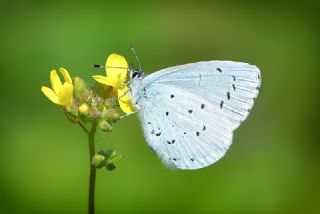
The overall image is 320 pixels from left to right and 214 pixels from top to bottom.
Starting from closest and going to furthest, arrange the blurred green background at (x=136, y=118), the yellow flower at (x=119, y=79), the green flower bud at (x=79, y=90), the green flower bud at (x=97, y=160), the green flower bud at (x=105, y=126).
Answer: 1. the green flower bud at (x=97, y=160)
2. the green flower bud at (x=105, y=126)
3. the green flower bud at (x=79, y=90)
4. the yellow flower at (x=119, y=79)
5. the blurred green background at (x=136, y=118)

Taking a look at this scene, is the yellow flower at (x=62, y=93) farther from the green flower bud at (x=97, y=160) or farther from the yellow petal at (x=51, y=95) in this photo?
the green flower bud at (x=97, y=160)

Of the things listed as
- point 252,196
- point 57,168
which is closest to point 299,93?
point 252,196

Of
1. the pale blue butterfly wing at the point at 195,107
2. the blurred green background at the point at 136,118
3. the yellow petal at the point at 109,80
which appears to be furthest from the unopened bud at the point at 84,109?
the blurred green background at the point at 136,118

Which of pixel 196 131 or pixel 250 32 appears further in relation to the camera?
pixel 250 32

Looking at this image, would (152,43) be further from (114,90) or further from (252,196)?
(114,90)

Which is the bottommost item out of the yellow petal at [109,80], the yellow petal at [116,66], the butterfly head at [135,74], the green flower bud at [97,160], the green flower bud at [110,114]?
the green flower bud at [97,160]

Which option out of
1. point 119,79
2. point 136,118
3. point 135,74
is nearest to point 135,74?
point 135,74

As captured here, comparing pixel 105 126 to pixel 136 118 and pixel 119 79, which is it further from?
pixel 136 118

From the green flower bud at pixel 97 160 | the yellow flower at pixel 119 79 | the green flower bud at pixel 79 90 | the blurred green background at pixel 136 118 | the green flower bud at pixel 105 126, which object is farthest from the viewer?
the blurred green background at pixel 136 118
